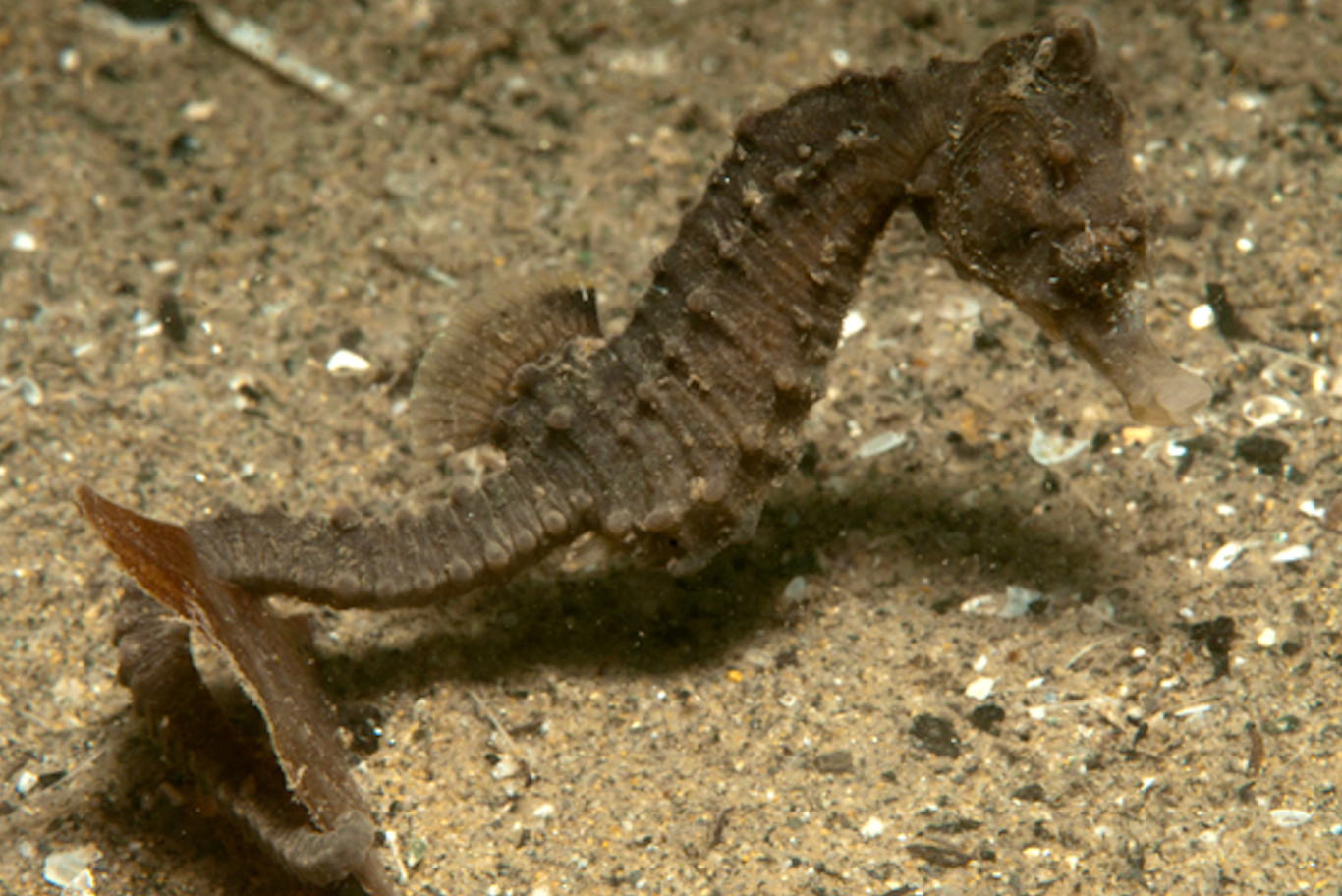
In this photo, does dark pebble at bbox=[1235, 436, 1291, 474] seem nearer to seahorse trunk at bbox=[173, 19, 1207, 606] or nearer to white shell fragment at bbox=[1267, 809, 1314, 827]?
seahorse trunk at bbox=[173, 19, 1207, 606]

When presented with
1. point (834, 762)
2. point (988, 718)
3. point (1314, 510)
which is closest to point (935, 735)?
point (988, 718)

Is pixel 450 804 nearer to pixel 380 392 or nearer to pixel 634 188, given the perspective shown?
pixel 380 392

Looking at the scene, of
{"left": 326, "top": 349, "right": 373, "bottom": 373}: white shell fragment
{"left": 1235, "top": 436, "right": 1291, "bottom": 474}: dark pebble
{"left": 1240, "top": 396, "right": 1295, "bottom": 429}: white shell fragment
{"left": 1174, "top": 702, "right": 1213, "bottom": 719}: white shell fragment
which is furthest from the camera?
{"left": 326, "top": 349, "right": 373, "bottom": 373}: white shell fragment

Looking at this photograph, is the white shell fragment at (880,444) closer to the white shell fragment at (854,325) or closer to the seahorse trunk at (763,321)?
the white shell fragment at (854,325)

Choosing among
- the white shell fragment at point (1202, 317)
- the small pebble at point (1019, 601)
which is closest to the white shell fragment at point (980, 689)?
the small pebble at point (1019, 601)

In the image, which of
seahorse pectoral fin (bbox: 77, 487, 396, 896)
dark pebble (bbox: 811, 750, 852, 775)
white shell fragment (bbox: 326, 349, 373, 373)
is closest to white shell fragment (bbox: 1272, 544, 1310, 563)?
dark pebble (bbox: 811, 750, 852, 775)

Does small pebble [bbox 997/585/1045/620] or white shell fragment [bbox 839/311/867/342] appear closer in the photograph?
small pebble [bbox 997/585/1045/620]
